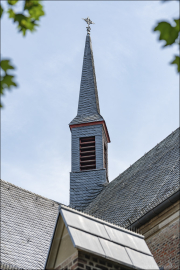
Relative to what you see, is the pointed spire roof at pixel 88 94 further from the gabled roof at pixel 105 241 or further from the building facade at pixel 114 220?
the gabled roof at pixel 105 241

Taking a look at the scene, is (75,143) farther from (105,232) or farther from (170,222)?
(105,232)

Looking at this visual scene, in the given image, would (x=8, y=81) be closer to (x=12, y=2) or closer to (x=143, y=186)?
(x=12, y=2)

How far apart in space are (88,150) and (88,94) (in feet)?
12.2

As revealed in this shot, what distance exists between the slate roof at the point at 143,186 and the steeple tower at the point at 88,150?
9.51 ft

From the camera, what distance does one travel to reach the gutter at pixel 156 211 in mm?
11500

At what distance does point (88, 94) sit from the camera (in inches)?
1006

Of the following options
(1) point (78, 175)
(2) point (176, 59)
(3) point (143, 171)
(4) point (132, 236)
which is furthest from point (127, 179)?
(2) point (176, 59)

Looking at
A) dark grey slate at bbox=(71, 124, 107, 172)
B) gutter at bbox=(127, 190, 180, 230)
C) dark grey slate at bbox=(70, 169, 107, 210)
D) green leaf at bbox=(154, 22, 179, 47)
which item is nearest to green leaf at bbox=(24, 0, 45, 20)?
green leaf at bbox=(154, 22, 179, 47)

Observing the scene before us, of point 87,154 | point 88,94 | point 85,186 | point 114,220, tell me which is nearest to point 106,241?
point 114,220

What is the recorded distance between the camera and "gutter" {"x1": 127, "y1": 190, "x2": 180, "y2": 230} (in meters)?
11.5

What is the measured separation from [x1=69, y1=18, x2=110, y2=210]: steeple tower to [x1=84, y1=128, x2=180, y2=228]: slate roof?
2898mm

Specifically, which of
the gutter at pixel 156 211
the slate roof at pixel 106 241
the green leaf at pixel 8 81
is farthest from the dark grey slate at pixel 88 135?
the green leaf at pixel 8 81

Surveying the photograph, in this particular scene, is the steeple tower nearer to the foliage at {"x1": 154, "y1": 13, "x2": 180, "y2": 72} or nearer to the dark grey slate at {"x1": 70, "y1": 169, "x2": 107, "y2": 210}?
the dark grey slate at {"x1": 70, "y1": 169, "x2": 107, "y2": 210}

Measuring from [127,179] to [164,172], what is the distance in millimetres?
3230
